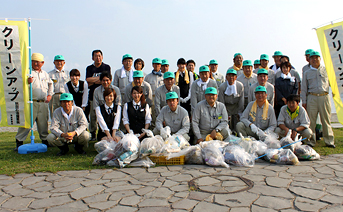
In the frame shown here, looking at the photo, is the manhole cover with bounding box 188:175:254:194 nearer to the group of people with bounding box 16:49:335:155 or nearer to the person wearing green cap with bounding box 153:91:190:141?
the group of people with bounding box 16:49:335:155

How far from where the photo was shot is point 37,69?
6438 mm

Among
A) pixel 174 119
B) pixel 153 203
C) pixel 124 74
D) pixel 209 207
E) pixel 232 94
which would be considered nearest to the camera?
pixel 209 207

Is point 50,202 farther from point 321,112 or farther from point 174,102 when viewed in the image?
point 321,112

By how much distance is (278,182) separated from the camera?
371cm

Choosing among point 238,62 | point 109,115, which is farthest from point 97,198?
point 238,62

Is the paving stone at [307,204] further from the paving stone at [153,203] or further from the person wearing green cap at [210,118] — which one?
the person wearing green cap at [210,118]

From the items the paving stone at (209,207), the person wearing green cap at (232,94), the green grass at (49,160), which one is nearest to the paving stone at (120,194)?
the paving stone at (209,207)

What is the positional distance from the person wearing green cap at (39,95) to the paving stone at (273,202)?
5235mm

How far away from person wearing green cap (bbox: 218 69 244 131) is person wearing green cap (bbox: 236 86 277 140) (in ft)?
1.97

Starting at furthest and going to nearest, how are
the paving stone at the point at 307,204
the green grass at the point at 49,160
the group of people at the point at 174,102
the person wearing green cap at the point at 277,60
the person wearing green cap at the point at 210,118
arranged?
1. the person wearing green cap at the point at 277,60
2. the person wearing green cap at the point at 210,118
3. the group of people at the point at 174,102
4. the green grass at the point at 49,160
5. the paving stone at the point at 307,204

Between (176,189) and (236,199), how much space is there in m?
0.77

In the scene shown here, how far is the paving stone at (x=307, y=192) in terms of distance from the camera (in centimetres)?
322

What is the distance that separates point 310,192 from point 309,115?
3440 millimetres

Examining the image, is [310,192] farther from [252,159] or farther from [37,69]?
[37,69]
